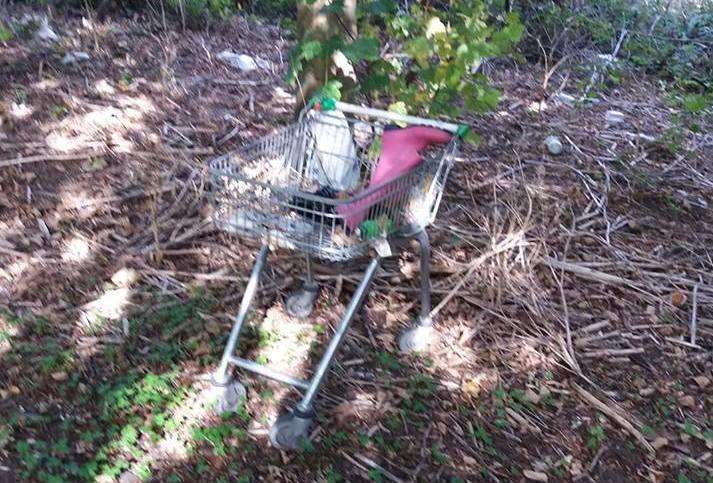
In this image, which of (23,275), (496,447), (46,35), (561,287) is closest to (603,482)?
(496,447)

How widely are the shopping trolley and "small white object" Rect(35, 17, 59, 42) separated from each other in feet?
12.0

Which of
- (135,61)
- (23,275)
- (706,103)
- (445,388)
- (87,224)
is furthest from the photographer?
(706,103)

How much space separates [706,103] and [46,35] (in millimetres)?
6381

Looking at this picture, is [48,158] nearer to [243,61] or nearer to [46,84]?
[46,84]

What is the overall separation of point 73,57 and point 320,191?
140 inches

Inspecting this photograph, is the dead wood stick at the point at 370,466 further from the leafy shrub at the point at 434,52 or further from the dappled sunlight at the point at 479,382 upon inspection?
the leafy shrub at the point at 434,52

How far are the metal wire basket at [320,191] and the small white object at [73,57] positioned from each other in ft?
10.5

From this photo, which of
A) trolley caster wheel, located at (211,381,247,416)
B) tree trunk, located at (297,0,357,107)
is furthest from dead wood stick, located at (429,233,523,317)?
tree trunk, located at (297,0,357,107)

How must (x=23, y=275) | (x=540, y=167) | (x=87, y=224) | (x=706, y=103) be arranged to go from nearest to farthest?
(x=23, y=275)
(x=87, y=224)
(x=540, y=167)
(x=706, y=103)

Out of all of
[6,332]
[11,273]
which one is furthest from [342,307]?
[11,273]

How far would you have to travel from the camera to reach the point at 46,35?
6102 millimetres

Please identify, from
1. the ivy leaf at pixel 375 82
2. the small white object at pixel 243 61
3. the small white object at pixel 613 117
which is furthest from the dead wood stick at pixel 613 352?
the small white object at pixel 243 61

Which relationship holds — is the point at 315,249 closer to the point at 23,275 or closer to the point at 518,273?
the point at 518,273

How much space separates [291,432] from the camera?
9.79ft
